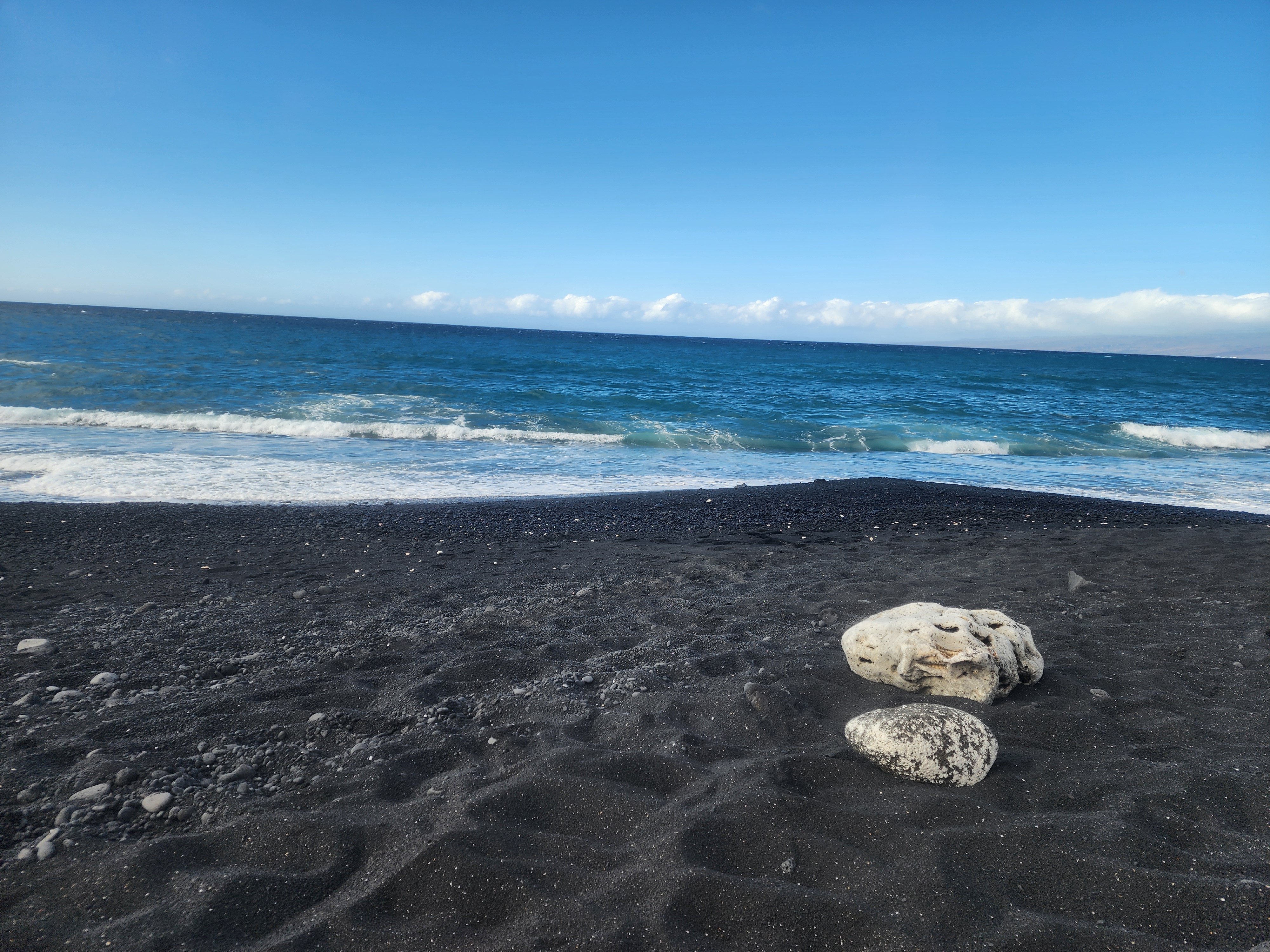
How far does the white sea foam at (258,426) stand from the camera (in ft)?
49.8

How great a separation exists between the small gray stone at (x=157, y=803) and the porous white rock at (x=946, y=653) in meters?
3.36

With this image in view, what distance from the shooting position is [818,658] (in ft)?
13.0

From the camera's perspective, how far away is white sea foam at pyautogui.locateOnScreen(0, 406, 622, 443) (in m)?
15.2

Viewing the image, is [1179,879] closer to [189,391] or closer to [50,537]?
[50,537]

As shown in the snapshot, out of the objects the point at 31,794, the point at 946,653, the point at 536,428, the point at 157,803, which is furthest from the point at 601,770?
the point at 536,428

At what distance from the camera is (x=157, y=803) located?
251 centimetres

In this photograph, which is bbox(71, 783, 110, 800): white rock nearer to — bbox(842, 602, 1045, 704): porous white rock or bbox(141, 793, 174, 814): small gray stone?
bbox(141, 793, 174, 814): small gray stone

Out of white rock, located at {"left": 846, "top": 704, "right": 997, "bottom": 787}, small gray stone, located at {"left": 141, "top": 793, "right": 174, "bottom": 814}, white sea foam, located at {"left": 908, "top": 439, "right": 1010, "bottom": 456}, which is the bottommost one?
white sea foam, located at {"left": 908, "top": 439, "right": 1010, "bottom": 456}

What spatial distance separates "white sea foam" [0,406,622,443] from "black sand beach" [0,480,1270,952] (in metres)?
10.5

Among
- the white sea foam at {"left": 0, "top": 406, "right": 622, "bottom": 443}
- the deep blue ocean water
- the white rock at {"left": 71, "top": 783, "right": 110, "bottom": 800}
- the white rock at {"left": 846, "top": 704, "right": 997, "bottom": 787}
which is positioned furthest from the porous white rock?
the white sea foam at {"left": 0, "top": 406, "right": 622, "bottom": 443}

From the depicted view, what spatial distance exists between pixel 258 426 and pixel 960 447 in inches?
757

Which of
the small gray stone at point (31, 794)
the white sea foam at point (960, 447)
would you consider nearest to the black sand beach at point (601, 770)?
the small gray stone at point (31, 794)

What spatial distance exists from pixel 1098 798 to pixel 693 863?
5.76 feet

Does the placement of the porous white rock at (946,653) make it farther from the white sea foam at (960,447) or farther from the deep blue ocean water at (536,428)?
the white sea foam at (960,447)
